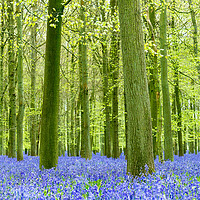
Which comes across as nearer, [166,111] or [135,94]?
[135,94]

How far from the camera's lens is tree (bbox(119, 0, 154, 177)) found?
211 inches

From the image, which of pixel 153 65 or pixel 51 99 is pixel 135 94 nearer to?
pixel 51 99

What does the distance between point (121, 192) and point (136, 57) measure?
10.7ft

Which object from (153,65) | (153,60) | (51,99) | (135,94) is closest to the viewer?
(135,94)

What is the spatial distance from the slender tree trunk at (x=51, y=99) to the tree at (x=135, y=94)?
2731 millimetres

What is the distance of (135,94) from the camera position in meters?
5.52

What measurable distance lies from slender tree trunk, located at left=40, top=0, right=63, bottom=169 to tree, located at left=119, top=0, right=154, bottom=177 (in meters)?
2.73

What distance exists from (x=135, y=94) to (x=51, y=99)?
325 centimetres

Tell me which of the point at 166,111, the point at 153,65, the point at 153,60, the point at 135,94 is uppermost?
the point at 153,60

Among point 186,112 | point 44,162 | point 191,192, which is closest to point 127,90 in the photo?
point 191,192

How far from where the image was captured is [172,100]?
2291cm

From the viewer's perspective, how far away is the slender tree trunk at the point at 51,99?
24.8 feet

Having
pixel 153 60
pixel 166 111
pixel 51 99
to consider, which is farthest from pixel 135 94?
pixel 166 111

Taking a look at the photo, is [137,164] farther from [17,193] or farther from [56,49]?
[56,49]
